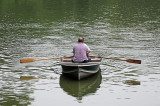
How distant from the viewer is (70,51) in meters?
25.0

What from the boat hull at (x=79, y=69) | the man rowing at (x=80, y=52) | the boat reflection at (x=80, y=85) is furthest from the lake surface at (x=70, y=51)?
the man rowing at (x=80, y=52)

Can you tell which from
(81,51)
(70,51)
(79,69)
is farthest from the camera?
(70,51)

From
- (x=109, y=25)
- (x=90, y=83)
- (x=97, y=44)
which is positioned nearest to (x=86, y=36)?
(x=97, y=44)

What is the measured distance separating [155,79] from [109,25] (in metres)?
16.4

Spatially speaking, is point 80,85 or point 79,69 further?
point 80,85

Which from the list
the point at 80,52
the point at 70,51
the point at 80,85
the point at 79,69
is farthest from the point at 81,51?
the point at 70,51

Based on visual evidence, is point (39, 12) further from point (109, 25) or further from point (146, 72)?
point (146, 72)

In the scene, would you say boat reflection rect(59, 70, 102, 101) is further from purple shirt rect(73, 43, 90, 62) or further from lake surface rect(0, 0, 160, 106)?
purple shirt rect(73, 43, 90, 62)

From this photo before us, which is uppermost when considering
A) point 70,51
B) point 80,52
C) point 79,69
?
point 80,52

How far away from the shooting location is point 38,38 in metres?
29.6

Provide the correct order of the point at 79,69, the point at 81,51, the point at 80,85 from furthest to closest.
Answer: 1. the point at 81,51
2. the point at 80,85
3. the point at 79,69

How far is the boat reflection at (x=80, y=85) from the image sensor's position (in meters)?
17.5

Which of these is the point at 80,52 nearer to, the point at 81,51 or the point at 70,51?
the point at 81,51

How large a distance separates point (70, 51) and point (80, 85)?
6772mm
